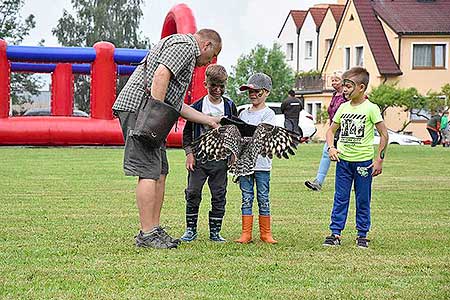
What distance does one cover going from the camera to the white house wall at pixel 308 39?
7356 centimetres

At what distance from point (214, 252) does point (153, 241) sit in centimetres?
57

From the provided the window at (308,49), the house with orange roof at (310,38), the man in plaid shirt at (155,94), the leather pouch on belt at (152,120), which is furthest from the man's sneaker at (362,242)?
the window at (308,49)

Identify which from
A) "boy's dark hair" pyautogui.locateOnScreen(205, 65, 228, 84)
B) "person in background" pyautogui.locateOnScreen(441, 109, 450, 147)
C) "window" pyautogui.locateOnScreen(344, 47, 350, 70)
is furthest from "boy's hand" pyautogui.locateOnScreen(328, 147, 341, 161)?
"window" pyautogui.locateOnScreen(344, 47, 350, 70)

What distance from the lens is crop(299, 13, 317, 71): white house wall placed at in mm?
73562

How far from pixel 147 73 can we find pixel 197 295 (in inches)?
117

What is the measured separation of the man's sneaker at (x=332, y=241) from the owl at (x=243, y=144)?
817mm

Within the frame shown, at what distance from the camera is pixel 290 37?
77562 millimetres

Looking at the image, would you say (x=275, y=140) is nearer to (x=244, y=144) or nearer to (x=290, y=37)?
(x=244, y=144)

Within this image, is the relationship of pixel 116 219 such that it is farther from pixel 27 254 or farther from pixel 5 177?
pixel 5 177

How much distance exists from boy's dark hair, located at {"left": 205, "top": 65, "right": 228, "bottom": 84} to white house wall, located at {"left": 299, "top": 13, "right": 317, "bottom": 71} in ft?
209

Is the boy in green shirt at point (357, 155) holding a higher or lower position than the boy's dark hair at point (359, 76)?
lower

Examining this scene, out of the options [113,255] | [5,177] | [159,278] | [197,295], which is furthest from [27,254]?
→ [5,177]

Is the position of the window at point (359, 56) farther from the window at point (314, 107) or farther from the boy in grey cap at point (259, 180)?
the boy in grey cap at point (259, 180)

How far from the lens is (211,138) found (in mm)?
9906
